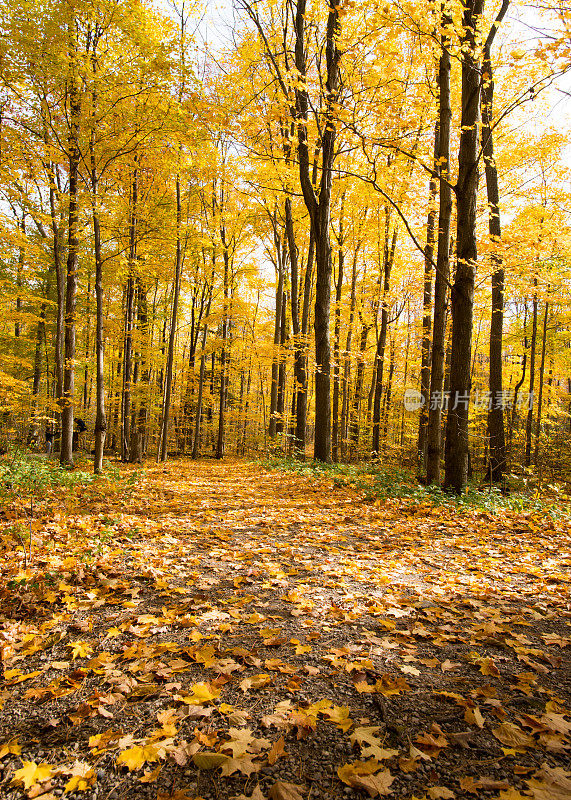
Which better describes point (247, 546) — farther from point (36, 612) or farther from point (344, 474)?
point (344, 474)

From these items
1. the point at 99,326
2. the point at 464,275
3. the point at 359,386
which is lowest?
the point at 359,386

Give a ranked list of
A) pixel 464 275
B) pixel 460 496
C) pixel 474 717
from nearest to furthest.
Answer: pixel 474 717
pixel 460 496
pixel 464 275

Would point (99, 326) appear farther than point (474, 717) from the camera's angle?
Yes

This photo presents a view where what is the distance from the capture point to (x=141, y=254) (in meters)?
13.0

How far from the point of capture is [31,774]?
1.69m

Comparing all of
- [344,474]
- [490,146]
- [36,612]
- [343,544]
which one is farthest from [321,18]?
[36,612]

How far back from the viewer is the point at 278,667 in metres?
2.44

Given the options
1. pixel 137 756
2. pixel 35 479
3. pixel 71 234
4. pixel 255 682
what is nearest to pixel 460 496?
pixel 255 682

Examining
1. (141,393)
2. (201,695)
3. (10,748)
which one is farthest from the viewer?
(141,393)

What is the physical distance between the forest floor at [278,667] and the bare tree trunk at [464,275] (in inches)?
105

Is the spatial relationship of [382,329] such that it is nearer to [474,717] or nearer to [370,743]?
[474,717]

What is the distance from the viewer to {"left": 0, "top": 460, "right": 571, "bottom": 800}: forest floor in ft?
5.61

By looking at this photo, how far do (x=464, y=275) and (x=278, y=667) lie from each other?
7097 mm

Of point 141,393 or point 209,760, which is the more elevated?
point 141,393
